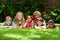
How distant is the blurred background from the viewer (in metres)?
13.1

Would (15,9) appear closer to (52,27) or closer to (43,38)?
(52,27)

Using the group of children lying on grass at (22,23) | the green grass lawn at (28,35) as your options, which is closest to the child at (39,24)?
the group of children lying on grass at (22,23)

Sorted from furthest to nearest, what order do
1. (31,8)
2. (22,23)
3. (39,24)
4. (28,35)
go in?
1. (31,8)
2. (22,23)
3. (39,24)
4. (28,35)

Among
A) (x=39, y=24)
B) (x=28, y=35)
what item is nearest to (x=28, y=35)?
(x=28, y=35)

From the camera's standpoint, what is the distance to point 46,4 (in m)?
14.2

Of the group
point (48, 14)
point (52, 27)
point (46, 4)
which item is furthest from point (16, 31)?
point (46, 4)

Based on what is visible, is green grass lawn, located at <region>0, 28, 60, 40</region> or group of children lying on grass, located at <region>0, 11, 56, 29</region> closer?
green grass lawn, located at <region>0, 28, 60, 40</region>

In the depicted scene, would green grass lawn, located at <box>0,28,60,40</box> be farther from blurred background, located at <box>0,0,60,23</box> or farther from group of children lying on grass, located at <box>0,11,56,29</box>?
blurred background, located at <box>0,0,60,23</box>

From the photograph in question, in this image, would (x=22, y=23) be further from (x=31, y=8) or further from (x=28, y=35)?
(x=31, y=8)

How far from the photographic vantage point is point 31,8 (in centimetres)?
1355

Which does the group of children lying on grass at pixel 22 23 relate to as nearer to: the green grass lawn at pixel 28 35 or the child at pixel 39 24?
the child at pixel 39 24

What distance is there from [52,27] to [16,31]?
5.75 ft

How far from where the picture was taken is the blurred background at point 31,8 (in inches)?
516

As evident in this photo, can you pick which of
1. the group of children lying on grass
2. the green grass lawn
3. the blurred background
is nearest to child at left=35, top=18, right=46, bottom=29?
the group of children lying on grass
